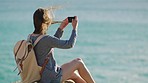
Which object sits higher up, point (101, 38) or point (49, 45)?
point (49, 45)

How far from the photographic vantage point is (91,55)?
16.0 meters

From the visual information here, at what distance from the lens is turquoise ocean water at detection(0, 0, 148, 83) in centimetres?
1427

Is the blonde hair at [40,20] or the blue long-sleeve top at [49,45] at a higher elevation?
the blonde hair at [40,20]

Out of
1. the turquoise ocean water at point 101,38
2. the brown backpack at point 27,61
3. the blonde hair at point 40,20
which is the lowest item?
the turquoise ocean water at point 101,38

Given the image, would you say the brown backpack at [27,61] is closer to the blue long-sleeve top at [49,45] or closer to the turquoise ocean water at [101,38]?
the blue long-sleeve top at [49,45]

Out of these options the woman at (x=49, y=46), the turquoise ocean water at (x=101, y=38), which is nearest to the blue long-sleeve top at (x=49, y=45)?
the woman at (x=49, y=46)

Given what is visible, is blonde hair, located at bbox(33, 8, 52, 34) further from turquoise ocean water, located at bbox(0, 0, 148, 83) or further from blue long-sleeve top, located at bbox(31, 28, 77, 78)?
turquoise ocean water, located at bbox(0, 0, 148, 83)

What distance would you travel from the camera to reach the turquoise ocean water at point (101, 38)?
14273 mm

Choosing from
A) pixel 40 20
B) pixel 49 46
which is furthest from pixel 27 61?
pixel 40 20

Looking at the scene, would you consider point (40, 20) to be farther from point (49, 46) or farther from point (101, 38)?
point (101, 38)

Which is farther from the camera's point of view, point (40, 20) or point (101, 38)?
point (101, 38)

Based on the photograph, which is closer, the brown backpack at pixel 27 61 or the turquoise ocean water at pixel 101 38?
the brown backpack at pixel 27 61

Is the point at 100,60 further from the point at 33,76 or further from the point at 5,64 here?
the point at 33,76

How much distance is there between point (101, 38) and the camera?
19.5m
